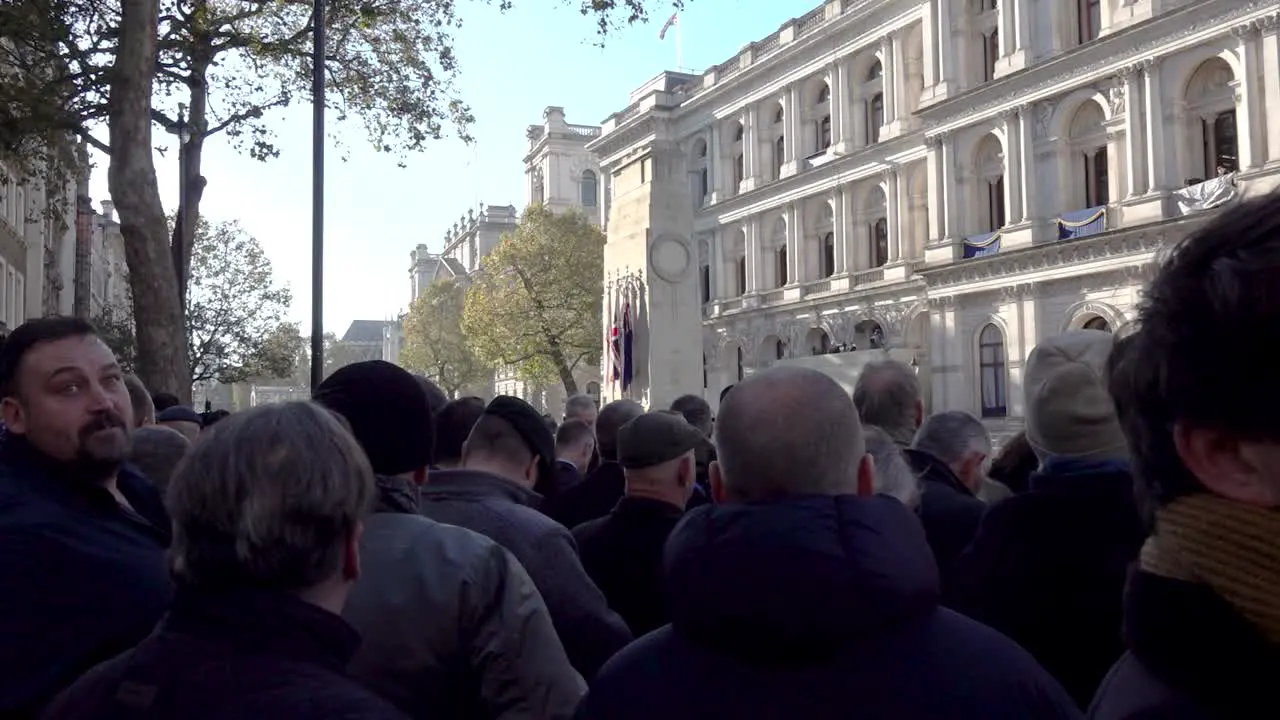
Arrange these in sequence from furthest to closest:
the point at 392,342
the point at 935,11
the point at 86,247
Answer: the point at 392,342, the point at 935,11, the point at 86,247

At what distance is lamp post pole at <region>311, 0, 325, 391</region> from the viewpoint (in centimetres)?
988

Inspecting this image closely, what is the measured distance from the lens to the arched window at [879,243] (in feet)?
130

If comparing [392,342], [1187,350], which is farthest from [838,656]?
[392,342]

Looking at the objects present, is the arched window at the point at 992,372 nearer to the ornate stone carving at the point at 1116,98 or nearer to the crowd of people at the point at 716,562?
the ornate stone carving at the point at 1116,98

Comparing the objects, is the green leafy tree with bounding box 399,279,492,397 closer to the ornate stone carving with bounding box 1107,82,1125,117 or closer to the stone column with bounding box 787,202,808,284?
the stone column with bounding box 787,202,808,284

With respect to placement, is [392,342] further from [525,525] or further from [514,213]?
[525,525]

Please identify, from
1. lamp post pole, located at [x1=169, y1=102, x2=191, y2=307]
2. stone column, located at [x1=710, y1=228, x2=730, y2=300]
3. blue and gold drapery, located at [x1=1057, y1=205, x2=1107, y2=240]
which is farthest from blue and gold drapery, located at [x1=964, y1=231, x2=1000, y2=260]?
lamp post pole, located at [x1=169, y1=102, x2=191, y2=307]

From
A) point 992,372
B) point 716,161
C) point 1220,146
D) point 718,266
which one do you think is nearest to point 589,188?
point 716,161

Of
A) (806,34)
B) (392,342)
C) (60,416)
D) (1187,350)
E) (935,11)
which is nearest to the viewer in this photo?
(1187,350)

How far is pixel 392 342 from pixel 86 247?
126m

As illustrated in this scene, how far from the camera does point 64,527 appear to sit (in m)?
2.64

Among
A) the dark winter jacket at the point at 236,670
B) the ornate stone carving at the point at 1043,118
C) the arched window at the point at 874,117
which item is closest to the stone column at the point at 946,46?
the ornate stone carving at the point at 1043,118

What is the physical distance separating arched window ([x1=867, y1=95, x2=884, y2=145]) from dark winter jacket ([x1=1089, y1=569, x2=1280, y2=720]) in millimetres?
39576

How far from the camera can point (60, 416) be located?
10.1ft
